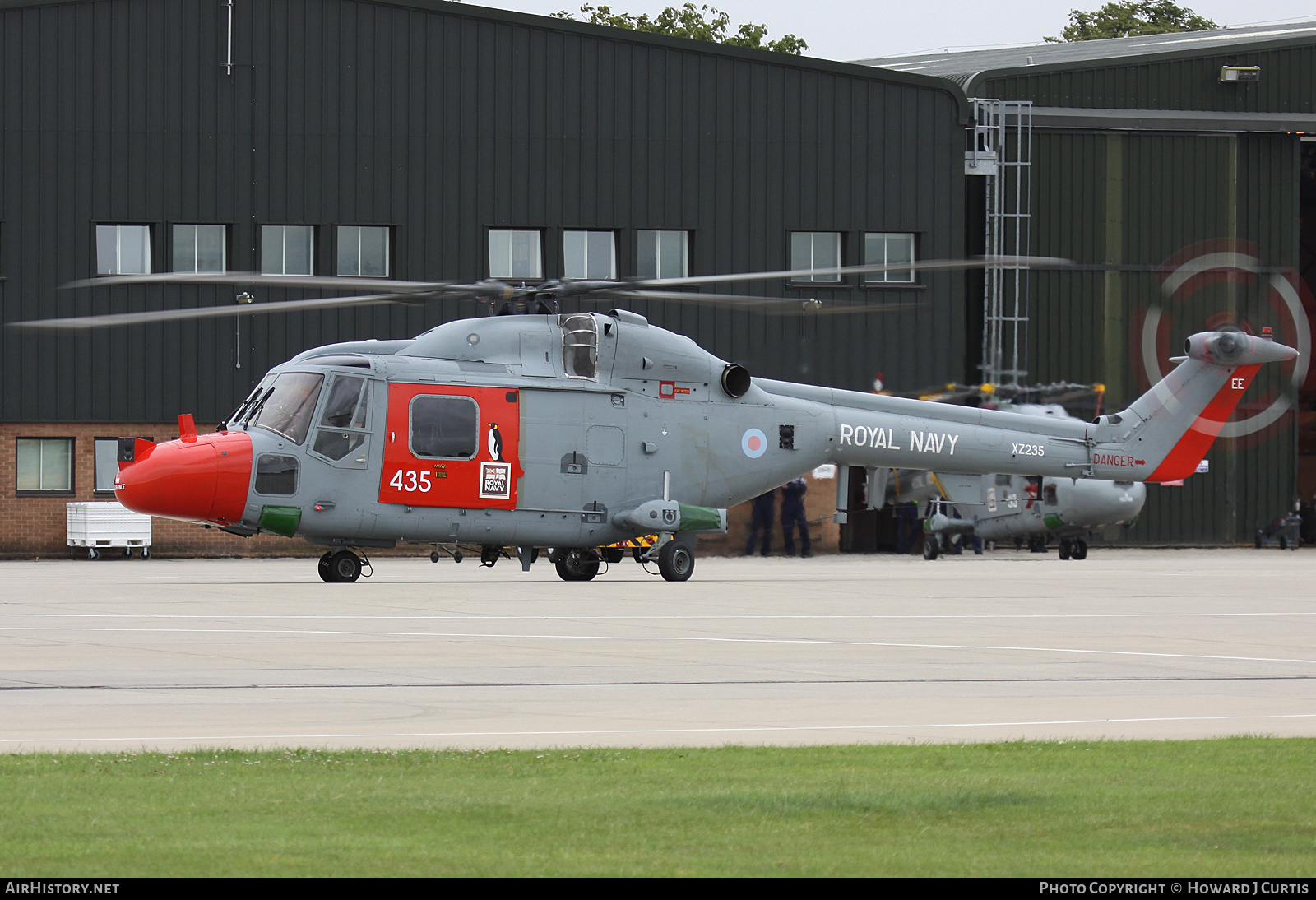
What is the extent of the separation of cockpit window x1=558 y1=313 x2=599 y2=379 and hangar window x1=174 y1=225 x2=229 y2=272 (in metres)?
16.3

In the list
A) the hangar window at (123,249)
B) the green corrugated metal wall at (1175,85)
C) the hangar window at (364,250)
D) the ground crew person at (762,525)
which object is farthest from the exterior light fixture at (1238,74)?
the hangar window at (123,249)

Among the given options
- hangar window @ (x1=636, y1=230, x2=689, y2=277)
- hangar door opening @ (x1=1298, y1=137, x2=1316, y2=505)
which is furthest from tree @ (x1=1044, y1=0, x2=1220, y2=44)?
hangar window @ (x1=636, y1=230, x2=689, y2=277)

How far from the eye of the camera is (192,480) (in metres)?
23.1

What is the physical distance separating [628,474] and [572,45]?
18.2 metres

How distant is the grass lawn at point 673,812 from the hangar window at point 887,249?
34.2 m

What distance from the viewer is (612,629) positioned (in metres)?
17.8

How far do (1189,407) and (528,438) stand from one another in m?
13.0

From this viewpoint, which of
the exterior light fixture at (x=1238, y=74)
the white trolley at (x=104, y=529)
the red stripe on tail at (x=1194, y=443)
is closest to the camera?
the red stripe on tail at (x=1194, y=443)

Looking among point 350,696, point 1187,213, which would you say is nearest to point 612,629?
point 350,696

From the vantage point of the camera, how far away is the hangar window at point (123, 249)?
129 ft

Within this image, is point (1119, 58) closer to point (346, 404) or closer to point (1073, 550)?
point (1073, 550)

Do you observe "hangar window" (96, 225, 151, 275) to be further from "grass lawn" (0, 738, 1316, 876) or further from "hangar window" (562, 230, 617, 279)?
"grass lawn" (0, 738, 1316, 876)

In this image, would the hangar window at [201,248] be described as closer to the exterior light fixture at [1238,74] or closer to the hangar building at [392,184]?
the hangar building at [392,184]
